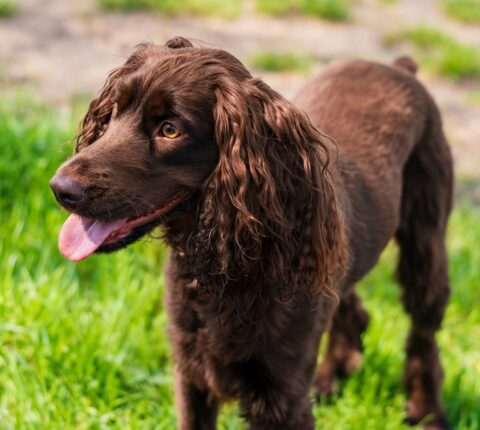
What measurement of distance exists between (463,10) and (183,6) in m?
3.47

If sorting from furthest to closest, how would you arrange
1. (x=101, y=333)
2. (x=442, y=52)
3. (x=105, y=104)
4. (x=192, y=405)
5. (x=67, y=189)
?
(x=442, y=52) → (x=101, y=333) → (x=192, y=405) → (x=105, y=104) → (x=67, y=189)

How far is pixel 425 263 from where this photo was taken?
3.66m

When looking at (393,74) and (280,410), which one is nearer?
(280,410)

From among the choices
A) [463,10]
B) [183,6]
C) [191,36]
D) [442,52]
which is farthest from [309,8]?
[463,10]

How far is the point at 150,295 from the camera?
3881 mm

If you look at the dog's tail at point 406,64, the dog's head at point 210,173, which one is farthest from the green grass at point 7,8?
the dog's head at point 210,173

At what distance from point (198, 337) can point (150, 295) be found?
3.59 ft

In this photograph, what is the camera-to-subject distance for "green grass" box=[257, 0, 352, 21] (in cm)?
851

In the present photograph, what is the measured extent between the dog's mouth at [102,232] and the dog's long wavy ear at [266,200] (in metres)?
0.16

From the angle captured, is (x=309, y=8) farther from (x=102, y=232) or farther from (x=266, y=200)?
(x=102, y=232)

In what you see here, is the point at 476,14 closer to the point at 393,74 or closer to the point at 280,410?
the point at 393,74

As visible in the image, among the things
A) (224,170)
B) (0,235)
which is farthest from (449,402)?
(0,235)

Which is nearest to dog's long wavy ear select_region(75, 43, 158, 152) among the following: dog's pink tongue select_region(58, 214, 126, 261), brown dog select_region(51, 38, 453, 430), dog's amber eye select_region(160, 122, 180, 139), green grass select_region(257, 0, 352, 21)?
brown dog select_region(51, 38, 453, 430)

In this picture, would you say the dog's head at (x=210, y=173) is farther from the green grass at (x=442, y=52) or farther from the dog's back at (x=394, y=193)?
the green grass at (x=442, y=52)
